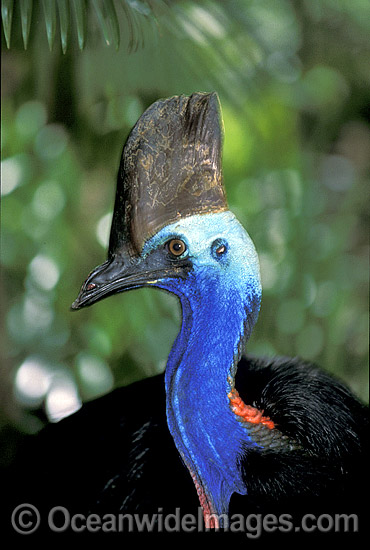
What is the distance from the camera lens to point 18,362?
248 centimetres

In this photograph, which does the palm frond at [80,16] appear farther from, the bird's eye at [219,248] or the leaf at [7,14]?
the bird's eye at [219,248]

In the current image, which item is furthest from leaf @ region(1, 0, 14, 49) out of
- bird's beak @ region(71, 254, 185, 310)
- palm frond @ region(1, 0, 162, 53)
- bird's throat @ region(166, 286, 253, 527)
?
bird's throat @ region(166, 286, 253, 527)

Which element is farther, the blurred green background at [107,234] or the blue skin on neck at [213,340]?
the blurred green background at [107,234]

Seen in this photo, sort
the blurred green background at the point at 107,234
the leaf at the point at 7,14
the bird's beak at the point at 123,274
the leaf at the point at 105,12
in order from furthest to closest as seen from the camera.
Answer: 1. the blurred green background at the point at 107,234
2. the leaf at the point at 105,12
3. the leaf at the point at 7,14
4. the bird's beak at the point at 123,274

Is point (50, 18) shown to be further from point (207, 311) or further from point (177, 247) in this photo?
point (207, 311)

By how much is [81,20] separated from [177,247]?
1.59 ft

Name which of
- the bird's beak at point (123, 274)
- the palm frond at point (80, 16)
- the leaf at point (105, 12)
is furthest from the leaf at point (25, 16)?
the bird's beak at point (123, 274)

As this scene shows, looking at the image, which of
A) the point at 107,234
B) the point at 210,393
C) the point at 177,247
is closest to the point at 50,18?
the point at 177,247

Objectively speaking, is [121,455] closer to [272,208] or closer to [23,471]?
[23,471]

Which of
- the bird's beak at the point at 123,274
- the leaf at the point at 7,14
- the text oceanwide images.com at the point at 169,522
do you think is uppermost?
the leaf at the point at 7,14

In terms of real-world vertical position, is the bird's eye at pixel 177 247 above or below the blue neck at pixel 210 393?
above

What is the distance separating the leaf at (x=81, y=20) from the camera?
52.4 inches

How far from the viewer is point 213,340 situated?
1.20 meters

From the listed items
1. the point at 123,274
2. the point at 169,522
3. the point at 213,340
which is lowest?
the point at 169,522
